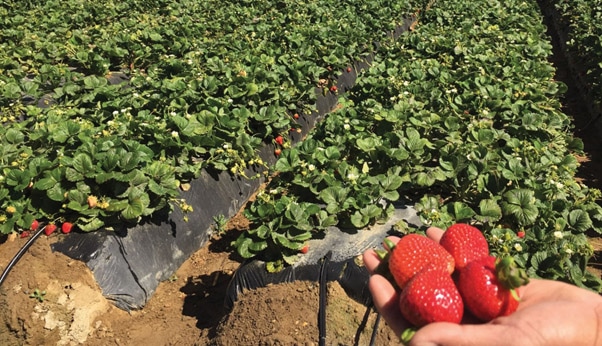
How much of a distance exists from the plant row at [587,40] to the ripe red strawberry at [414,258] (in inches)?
298

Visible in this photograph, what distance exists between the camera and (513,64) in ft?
23.9

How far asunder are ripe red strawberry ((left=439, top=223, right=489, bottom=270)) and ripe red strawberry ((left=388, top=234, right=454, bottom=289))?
2.5 inches

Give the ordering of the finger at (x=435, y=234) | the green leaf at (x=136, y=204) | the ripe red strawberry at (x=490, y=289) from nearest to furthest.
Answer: the ripe red strawberry at (x=490, y=289), the finger at (x=435, y=234), the green leaf at (x=136, y=204)

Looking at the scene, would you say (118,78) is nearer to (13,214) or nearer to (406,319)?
(13,214)

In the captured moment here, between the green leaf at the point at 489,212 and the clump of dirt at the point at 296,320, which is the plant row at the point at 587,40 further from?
the clump of dirt at the point at 296,320

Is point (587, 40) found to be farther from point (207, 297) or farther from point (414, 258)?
point (414, 258)

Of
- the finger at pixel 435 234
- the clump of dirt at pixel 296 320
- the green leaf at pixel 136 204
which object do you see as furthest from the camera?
the green leaf at pixel 136 204

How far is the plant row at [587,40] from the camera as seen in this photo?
853 cm

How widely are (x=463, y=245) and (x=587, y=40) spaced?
973 centimetres

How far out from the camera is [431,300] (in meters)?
1.88

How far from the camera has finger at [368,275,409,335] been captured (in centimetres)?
213

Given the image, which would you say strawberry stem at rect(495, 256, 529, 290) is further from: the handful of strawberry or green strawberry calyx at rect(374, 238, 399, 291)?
green strawberry calyx at rect(374, 238, 399, 291)

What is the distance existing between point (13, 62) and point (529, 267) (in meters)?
7.92

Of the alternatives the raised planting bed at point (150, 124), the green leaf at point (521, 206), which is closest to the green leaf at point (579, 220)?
the green leaf at point (521, 206)
